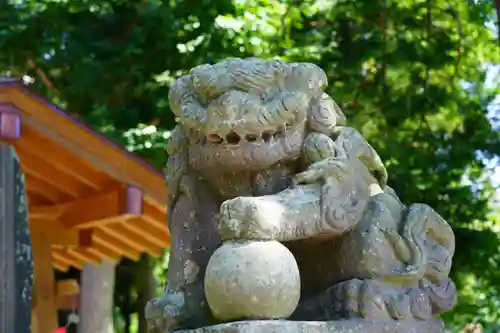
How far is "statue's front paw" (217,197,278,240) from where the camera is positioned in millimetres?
2307

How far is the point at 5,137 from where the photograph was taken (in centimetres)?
522

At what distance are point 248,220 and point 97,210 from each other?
13.6 ft

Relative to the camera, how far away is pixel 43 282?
684cm

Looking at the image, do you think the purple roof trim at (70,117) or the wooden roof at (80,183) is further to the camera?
the wooden roof at (80,183)

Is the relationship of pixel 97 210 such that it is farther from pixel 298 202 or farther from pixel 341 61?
pixel 298 202

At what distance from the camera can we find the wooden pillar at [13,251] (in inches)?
212

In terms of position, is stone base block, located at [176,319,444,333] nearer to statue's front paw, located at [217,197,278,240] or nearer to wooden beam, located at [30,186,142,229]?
statue's front paw, located at [217,197,278,240]

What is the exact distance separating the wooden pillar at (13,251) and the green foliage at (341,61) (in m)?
1.67

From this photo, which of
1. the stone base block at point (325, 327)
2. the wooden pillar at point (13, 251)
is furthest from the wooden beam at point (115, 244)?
the stone base block at point (325, 327)

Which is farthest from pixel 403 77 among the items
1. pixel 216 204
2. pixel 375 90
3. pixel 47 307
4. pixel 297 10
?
pixel 216 204

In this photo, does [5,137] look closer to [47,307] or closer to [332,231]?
[47,307]

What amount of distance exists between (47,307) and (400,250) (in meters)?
4.95

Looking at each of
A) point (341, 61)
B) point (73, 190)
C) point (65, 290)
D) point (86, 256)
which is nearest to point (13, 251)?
point (73, 190)

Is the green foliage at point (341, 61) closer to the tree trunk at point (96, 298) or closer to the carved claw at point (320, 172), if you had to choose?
the tree trunk at point (96, 298)
